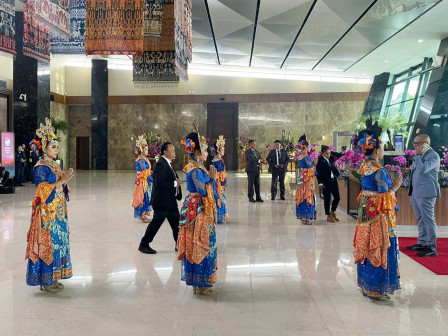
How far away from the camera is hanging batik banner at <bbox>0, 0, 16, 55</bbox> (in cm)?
934

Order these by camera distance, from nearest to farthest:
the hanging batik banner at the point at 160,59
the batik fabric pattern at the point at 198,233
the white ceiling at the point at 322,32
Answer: the batik fabric pattern at the point at 198,233 → the hanging batik banner at the point at 160,59 → the white ceiling at the point at 322,32

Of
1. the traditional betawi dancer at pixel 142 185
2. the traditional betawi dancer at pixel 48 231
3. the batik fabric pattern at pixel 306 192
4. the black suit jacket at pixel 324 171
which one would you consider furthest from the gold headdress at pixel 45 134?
the black suit jacket at pixel 324 171

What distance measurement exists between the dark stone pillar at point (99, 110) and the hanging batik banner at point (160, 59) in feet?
53.9

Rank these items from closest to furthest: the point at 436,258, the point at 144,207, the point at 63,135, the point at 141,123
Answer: the point at 436,258 → the point at 144,207 → the point at 63,135 → the point at 141,123

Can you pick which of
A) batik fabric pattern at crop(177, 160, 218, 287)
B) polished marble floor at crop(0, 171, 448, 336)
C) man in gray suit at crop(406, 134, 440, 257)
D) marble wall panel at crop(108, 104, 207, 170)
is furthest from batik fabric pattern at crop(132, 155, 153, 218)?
marble wall panel at crop(108, 104, 207, 170)

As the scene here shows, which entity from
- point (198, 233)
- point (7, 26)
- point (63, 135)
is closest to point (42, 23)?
point (7, 26)

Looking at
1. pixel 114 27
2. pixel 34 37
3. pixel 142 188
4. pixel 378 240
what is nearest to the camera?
pixel 378 240

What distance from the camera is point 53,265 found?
4168 millimetres

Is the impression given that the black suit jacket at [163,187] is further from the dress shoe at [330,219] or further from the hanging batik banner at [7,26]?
the hanging batik banner at [7,26]

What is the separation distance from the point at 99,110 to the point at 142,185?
20665 mm

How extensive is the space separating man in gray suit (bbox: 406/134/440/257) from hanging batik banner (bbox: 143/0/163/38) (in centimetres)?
676

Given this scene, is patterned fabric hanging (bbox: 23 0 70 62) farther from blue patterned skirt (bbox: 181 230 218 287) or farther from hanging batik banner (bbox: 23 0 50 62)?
blue patterned skirt (bbox: 181 230 218 287)

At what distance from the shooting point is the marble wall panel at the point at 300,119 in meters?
26.6

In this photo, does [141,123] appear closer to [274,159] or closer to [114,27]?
[274,159]
